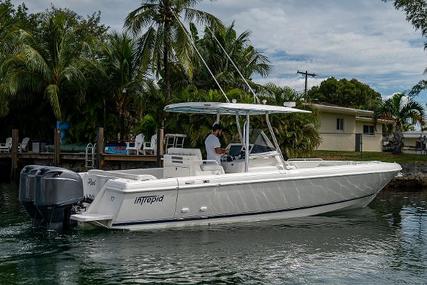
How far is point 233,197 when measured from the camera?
11.8 m

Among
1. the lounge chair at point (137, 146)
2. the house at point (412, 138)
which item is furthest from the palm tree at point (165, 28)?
the house at point (412, 138)

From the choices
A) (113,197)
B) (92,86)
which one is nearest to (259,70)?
(92,86)

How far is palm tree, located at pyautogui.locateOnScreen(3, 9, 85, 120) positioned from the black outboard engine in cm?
1659

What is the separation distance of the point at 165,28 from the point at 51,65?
6.84 meters

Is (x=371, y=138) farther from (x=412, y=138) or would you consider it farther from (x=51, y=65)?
(x=51, y=65)

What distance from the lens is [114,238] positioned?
10297mm

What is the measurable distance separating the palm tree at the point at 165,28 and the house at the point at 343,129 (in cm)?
1113

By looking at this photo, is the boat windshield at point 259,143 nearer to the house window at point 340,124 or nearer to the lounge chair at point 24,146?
the lounge chair at point 24,146

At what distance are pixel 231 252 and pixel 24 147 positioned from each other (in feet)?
66.0

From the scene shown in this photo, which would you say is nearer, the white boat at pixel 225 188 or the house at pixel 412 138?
the white boat at pixel 225 188

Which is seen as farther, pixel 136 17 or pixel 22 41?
pixel 22 41

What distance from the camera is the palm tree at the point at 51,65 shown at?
86.7ft

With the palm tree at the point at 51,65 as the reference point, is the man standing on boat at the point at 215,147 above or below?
below

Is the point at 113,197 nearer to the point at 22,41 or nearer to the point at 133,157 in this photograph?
the point at 133,157
